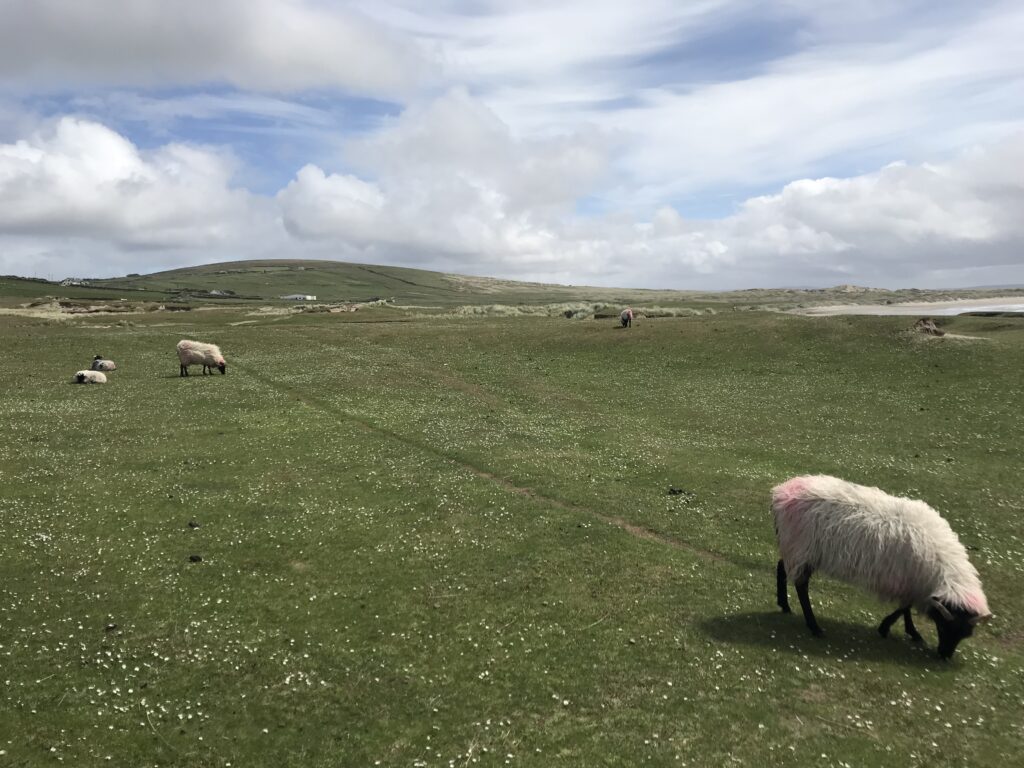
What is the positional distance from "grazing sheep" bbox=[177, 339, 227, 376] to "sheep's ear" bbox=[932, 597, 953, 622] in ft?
166

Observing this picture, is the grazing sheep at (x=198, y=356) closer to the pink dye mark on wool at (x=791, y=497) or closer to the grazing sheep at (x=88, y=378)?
the grazing sheep at (x=88, y=378)

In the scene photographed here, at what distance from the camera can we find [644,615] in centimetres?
1497

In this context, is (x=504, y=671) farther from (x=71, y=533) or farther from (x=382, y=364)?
(x=382, y=364)

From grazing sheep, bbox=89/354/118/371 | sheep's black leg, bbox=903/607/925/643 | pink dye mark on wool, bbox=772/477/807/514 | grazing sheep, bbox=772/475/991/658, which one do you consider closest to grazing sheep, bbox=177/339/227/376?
grazing sheep, bbox=89/354/118/371

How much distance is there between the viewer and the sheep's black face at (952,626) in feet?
42.7

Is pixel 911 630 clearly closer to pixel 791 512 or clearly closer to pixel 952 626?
pixel 952 626

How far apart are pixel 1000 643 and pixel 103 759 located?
19.4m

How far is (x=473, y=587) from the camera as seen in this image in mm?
16359

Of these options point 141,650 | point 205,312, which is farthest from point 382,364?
point 205,312

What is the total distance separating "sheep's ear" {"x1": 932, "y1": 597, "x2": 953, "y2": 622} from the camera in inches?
515

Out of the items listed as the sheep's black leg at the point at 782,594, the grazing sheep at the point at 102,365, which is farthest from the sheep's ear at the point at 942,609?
the grazing sheep at the point at 102,365

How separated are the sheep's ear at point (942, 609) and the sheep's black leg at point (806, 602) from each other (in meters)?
2.49

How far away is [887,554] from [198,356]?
50.4 metres

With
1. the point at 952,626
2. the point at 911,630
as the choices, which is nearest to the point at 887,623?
the point at 911,630
